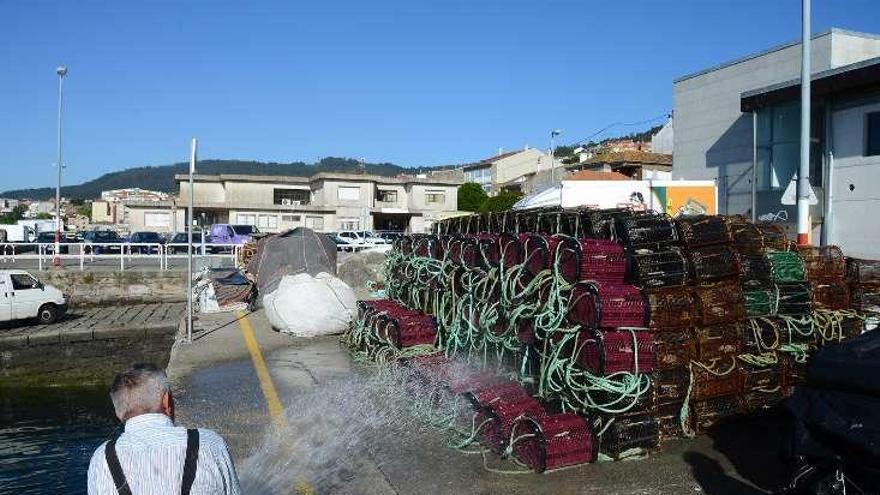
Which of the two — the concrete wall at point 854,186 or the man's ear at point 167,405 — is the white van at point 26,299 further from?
the concrete wall at point 854,186

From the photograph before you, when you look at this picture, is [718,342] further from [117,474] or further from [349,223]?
[349,223]

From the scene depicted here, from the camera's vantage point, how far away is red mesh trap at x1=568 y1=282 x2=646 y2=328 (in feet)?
20.1

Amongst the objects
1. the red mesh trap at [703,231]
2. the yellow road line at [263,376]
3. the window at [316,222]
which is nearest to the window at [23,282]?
the yellow road line at [263,376]

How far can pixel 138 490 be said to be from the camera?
9.30 feet

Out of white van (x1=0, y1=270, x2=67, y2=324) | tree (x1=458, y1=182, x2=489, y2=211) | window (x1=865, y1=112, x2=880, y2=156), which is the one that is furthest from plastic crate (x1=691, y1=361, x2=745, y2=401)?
tree (x1=458, y1=182, x2=489, y2=211)

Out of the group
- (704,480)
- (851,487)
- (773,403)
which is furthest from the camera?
(773,403)

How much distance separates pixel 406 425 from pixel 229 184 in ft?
182

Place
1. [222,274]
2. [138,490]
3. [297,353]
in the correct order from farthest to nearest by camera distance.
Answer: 1. [222,274]
2. [297,353]
3. [138,490]

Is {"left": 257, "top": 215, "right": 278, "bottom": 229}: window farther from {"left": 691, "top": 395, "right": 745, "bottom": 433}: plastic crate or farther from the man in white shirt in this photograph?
the man in white shirt

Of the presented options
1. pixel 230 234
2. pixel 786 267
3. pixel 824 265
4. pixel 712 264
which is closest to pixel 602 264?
pixel 712 264

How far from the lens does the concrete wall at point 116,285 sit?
24.6m

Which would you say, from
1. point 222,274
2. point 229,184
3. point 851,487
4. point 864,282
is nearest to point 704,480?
point 851,487

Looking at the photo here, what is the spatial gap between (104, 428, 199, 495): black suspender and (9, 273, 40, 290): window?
2029cm

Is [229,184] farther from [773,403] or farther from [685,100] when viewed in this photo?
[773,403]
